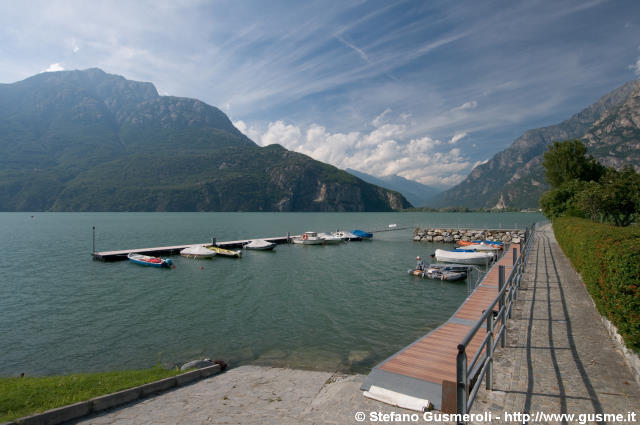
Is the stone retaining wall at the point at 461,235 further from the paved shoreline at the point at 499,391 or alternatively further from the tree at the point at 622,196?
the paved shoreline at the point at 499,391

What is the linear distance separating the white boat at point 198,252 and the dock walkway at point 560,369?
34.6 meters

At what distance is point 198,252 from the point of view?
1558 inches

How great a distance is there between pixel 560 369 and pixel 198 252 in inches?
1508

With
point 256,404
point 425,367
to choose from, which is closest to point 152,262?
point 256,404

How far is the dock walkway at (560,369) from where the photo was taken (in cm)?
524

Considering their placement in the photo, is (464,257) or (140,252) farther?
(140,252)

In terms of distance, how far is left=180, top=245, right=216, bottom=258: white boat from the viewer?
39.4 m

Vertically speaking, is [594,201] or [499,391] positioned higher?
[594,201]

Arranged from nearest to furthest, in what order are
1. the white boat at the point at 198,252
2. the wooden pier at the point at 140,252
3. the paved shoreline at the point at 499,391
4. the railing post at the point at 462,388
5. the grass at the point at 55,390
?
the railing post at the point at 462,388, the paved shoreline at the point at 499,391, the grass at the point at 55,390, the wooden pier at the point at 140,252, the white boat at the point at 198,252

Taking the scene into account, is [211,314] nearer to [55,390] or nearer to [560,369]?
[55,390]

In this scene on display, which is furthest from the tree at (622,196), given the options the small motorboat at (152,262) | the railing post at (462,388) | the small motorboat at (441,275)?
the small motorboat at (152,262)

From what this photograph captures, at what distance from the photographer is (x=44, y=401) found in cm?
681

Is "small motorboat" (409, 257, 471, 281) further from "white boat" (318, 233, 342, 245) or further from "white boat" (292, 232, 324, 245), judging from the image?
"white boat" (318, 233, 342, 245)

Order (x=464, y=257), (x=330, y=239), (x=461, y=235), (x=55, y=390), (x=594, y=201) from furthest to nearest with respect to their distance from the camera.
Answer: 1. (x=461, y=235)
2. (x=330, y=239)
3. (x=464, y=257)
4. (x=594, y=201)
5. (x=55, y=390)
